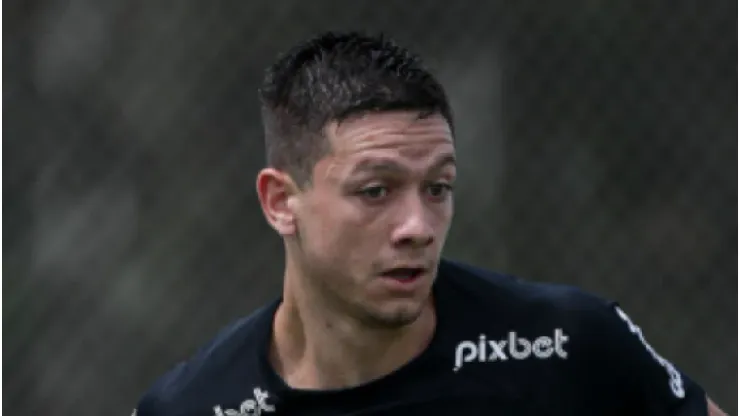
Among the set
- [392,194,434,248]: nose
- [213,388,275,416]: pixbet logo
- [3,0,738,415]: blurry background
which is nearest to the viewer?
[392,194,434,248]: nose

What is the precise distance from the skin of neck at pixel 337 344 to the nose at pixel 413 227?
0.21 metres

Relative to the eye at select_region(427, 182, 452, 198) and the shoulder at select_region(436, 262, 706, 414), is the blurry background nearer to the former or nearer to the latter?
the shoulder at select_region(436, 262, 706, 414)

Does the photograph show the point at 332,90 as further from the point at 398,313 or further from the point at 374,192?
the point at 398,313

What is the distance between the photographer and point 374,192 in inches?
91.0

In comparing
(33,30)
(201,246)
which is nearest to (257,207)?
(201,246)

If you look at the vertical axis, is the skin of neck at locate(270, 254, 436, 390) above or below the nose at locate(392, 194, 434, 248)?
below

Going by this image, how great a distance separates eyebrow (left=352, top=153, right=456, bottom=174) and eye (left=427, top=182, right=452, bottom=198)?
0.03 meters

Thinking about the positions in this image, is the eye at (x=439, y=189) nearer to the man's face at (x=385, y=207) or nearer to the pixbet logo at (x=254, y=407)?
the man's face at (x=385, y=207)

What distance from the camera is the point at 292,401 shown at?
8.17ft

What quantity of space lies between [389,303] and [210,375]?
1.36ft

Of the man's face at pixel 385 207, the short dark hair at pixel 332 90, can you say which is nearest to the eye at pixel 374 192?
the man's face at pixel 385 207

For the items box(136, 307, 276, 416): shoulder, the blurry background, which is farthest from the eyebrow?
the blurry background

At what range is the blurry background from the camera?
4.35 meters

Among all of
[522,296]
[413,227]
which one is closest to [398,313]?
[413,227]
